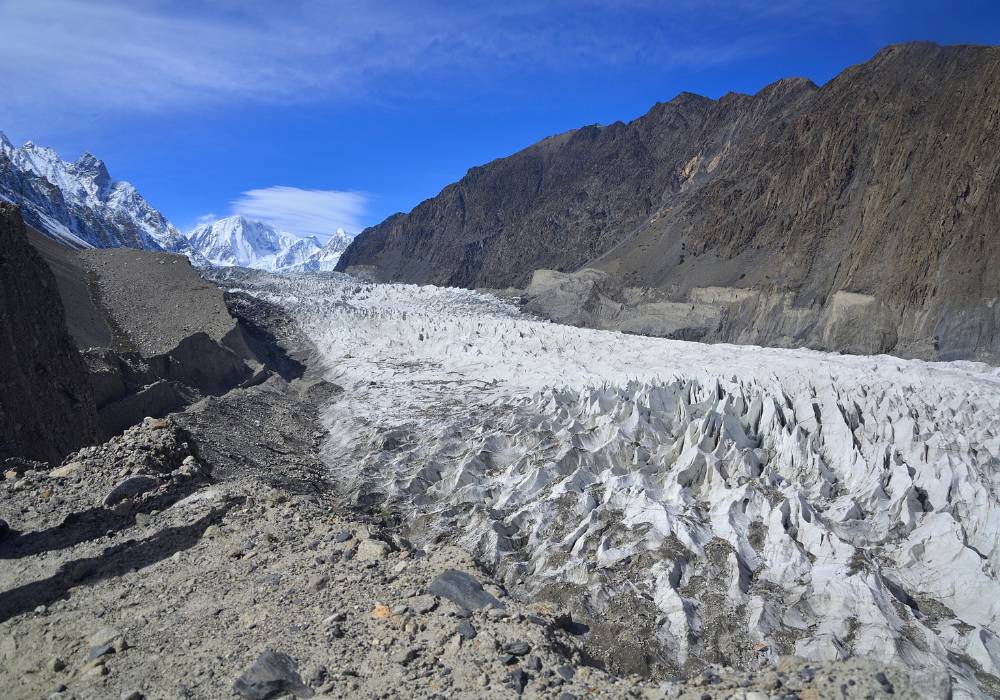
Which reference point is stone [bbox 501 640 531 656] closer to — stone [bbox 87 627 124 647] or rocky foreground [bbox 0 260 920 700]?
rocky foreground [bbox 0 260 920 700]

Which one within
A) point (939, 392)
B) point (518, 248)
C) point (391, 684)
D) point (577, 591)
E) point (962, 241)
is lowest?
point (577, 591)

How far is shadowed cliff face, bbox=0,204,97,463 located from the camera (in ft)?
34.3

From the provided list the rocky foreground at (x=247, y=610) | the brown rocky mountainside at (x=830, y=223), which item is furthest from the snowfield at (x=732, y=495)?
the brown rocky mountainside at (x=830, y=223)

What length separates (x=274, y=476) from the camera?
12617 millimetres

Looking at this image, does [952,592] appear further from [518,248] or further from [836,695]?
[518,248]

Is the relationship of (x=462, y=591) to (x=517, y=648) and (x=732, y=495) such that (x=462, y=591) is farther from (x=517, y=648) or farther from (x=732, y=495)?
(x=732, y=495)

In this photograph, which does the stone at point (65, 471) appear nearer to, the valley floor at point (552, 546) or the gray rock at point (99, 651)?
the valley floor at point (552, 546)

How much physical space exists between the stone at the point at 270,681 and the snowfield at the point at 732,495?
3968mm

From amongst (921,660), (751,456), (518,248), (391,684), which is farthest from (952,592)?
(518,248)

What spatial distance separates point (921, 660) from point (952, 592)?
1.87 m

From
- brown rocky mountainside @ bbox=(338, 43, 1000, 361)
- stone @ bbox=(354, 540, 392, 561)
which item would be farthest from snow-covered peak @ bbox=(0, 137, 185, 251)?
stone @ bbox=(354, 540, 392, 561)

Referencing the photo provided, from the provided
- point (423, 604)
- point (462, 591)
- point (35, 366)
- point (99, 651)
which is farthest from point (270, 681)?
point (35, 366)

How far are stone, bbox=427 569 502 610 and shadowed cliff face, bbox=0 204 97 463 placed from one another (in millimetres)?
7821

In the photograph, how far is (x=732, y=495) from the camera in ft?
32.4
